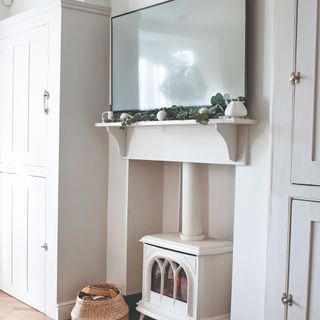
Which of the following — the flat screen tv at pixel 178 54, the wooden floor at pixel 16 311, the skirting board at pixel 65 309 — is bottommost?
the wooden floor at pixel 16 311

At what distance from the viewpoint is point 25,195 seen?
3709 millimetres

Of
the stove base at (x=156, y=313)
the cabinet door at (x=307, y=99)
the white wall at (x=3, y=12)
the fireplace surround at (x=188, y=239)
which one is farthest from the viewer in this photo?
the white wall at (x=3, y=12)

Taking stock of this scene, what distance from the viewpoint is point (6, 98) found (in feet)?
12.8

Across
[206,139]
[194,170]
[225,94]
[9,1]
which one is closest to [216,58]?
[225,94]

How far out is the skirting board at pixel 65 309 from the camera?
340cm

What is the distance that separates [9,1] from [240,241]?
9.98 feet

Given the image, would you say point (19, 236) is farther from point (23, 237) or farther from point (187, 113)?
point (187, 113)

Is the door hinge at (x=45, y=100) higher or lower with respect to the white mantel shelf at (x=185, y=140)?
higher

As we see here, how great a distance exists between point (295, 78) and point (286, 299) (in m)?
1.02

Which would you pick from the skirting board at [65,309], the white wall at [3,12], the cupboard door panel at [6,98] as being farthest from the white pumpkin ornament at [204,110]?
the white wall at [3,12]

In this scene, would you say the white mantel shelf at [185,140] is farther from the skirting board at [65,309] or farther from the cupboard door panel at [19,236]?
the skirting board at [65,309]

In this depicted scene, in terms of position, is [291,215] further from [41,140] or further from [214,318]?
[41,140]

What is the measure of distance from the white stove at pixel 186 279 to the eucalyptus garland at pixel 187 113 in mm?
738

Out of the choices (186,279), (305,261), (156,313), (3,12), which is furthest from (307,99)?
(3,12)
